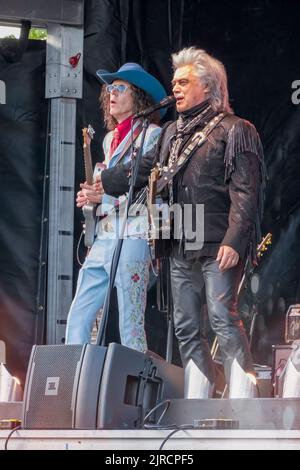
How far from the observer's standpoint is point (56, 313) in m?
5.92

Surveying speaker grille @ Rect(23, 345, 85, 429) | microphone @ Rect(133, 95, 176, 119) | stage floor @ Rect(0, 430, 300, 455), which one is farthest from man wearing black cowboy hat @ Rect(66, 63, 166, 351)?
stage floor @ Rect(0, 430, 300, 455)

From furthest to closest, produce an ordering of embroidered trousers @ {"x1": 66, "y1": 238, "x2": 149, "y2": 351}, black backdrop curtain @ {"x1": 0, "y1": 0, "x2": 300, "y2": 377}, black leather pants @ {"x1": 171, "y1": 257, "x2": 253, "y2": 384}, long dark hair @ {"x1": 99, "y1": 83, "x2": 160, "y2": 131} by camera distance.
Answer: black backdrop curtain @ {"x1": 0, "y1": 0, "x2": 300, "y2": 377} < long dark hair @ {"x1": 99, "y1": 83, "x2": 160, "y2": 131} < embroidered trousers @ {"x1": 66, "y1": 238, "x2": 149, "y2": 351} < black leather pants @ {"x1": 171, "y1": 257, "x2": 253, "y2": 384}

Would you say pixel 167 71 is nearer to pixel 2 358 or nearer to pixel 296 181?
pixel 296 181

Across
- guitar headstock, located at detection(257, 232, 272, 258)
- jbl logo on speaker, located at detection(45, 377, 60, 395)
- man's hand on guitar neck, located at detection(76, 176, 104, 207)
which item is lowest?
jbl logo on speaker, located at detection(45, 377, 60, 395)

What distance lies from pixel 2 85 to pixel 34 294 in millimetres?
1154

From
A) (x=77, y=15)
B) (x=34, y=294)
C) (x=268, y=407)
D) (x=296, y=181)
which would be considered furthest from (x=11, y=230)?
(x=268, y=407)

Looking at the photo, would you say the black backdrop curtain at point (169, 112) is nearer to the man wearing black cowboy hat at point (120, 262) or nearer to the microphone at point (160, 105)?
the man wearing black cowboy hat at point (120, 262)

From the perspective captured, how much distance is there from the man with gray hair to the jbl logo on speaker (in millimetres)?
631

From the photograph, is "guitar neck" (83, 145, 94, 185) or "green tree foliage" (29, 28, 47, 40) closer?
"guitar neck" (83, 145, 94, 185)

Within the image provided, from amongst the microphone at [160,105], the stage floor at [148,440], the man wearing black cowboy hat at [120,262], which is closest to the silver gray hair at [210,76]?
the microphone at [160,105]

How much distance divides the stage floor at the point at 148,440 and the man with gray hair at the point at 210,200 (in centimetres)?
79

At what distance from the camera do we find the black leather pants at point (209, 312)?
4.49m

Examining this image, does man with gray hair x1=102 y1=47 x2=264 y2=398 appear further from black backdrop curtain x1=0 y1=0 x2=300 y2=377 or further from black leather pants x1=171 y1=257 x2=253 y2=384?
black backdrop curtain x1=0 y1=0 x2=300 y2=377

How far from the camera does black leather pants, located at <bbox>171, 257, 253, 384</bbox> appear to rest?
4488mm
